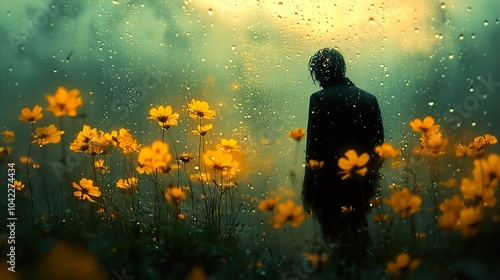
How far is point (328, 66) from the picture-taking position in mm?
2225

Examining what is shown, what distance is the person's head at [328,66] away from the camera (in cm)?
222

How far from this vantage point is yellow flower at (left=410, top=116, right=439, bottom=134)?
202cm

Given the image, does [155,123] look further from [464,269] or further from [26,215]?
[464,269]

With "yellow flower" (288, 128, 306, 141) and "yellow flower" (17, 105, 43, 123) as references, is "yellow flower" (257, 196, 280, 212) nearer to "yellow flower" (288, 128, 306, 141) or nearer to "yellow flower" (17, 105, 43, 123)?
"yellow flower" (288, 128, 306, 141)

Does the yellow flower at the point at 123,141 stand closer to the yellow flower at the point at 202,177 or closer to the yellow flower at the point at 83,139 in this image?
the yellow flower at the point at 83,139

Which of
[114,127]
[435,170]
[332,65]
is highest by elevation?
[332,65]

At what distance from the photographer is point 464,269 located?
926 mm

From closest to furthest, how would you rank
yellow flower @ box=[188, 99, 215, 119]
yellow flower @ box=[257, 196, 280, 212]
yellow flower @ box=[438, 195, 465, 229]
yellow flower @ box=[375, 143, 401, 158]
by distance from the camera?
yellow flower @ box=[438, 195, 465, 229], yellow flower @ box=[257, 196, 280, 212], yellow flower @ box=[375, 143, 401, 158], yellow flower @ box=[188, 99, 215, 119]

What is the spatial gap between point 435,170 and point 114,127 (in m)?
1.46

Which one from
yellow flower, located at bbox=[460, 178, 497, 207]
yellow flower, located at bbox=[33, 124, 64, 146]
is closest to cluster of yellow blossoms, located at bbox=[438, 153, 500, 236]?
yellow flower, located at bbox=[460, 178, 497, 207]

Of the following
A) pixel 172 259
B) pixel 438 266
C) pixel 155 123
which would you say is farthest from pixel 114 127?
pixel 438 266

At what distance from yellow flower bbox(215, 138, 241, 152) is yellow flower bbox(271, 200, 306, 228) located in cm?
79

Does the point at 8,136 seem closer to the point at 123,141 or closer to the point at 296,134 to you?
the point at 123,141

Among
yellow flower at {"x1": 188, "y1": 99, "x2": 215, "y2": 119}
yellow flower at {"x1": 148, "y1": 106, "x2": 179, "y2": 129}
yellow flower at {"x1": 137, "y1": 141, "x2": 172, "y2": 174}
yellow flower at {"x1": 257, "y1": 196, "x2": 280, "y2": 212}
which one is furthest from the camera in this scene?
yellow flower at {"x1": 188, "y1": 99, "x2": 215, "y2": 119}
